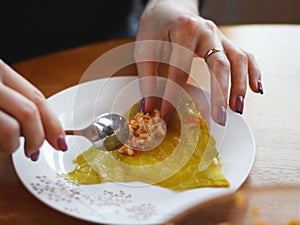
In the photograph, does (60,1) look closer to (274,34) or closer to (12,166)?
(274,34)

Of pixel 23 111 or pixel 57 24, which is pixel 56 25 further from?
pixel 23 111

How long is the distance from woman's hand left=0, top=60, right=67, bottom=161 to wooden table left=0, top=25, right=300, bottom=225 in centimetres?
8

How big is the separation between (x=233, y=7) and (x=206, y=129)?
1238 millimetres

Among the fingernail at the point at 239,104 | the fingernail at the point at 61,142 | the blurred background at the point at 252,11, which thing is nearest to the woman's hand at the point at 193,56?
the fingernail at the point at 239,104

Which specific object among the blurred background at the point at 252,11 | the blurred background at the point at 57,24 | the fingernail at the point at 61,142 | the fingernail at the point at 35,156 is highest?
the fingernail at the point at 61,142

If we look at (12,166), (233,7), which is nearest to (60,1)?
(12,166)

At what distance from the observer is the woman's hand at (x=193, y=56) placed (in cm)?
86

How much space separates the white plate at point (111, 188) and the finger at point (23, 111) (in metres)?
0.08

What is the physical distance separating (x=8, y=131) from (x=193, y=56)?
15.2 inches

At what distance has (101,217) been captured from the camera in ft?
2.21

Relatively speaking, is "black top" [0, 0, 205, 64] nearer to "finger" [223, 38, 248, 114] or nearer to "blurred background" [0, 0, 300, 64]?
"blurred background" [0, 0, 300, 64]

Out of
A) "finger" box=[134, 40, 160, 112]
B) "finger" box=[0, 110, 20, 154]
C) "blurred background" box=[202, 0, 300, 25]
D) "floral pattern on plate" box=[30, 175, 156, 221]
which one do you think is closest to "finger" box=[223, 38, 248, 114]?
"finger" box=[134, 40, 160, 112]

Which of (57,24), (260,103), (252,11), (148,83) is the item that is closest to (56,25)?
(57,24)

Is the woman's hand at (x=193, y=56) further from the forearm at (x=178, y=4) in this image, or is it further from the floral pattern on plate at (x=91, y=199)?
the floral pattern on plate at (x=91, y=199)
